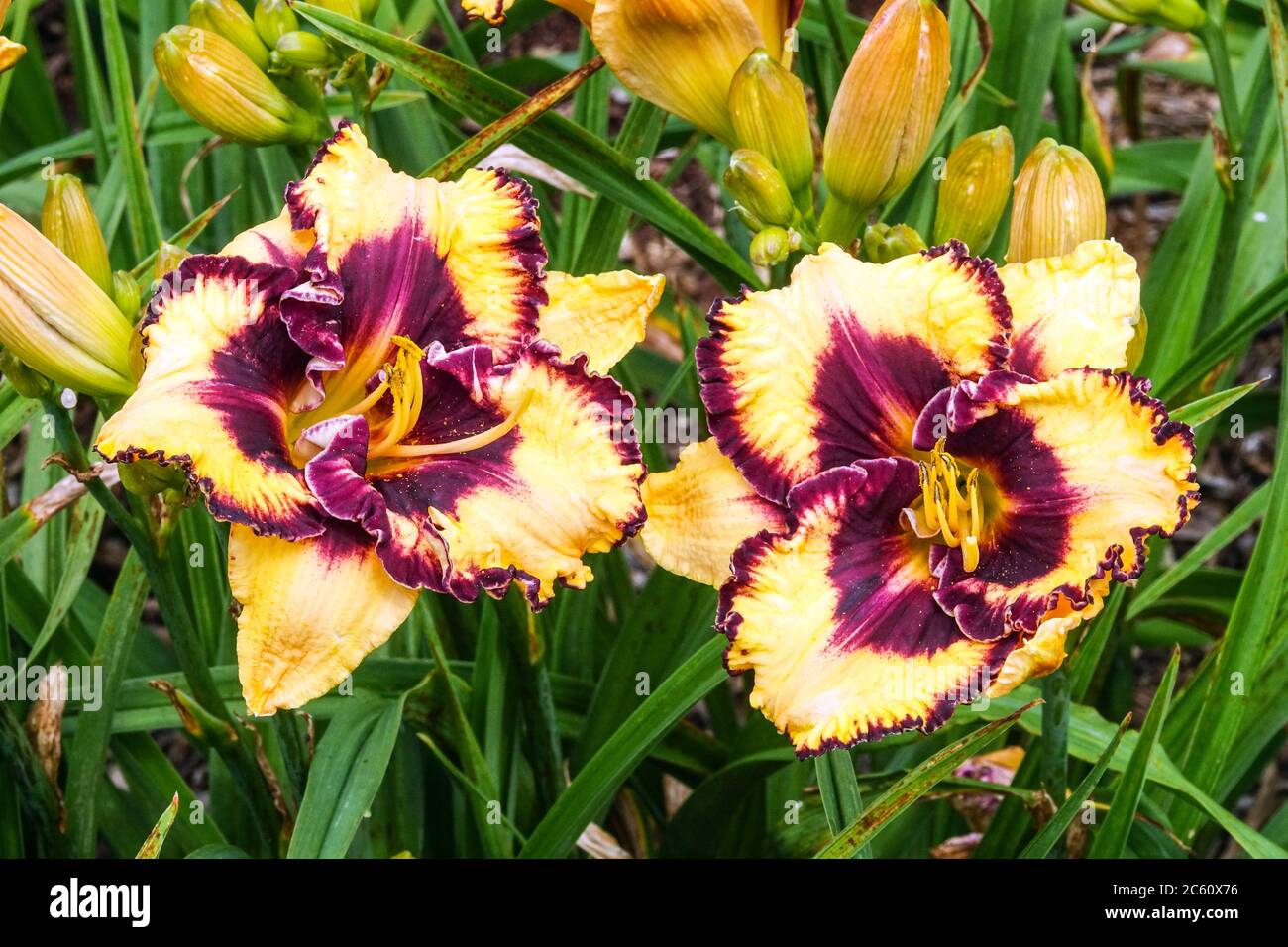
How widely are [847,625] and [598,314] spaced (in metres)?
0.31

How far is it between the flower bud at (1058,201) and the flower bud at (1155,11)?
1.11 feet

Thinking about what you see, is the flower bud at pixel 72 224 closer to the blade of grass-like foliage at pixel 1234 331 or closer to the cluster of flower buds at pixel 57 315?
the cluster of flower buds at pixel 57 315

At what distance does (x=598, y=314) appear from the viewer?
1028 millimetres

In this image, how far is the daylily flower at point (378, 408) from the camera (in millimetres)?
884

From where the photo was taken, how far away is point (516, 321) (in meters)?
1.01

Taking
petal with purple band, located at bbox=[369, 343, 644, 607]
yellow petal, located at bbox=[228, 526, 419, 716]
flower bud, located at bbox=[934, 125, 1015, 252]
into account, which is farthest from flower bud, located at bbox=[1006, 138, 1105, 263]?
yellow petal, located at bbox=[228, 526, 419, 716]

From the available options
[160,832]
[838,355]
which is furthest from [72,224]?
[838,355]

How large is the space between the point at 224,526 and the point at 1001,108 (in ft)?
3.10

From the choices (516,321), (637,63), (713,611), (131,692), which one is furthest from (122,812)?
(637,63)

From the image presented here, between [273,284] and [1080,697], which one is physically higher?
[273,284]

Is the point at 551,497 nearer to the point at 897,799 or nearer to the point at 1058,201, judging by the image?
the point at 897,799

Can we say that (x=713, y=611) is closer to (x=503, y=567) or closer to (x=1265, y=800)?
(x=503, y=567)

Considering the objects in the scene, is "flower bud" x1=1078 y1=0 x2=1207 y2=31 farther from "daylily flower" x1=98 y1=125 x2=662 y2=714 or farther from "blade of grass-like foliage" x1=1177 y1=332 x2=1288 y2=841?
"daylily flower" x1=98 y1=125 x2=662 y2=714

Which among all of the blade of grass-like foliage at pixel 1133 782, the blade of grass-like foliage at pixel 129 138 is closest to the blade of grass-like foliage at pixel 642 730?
the blade of grass-like foliage at pixel 1133 782
